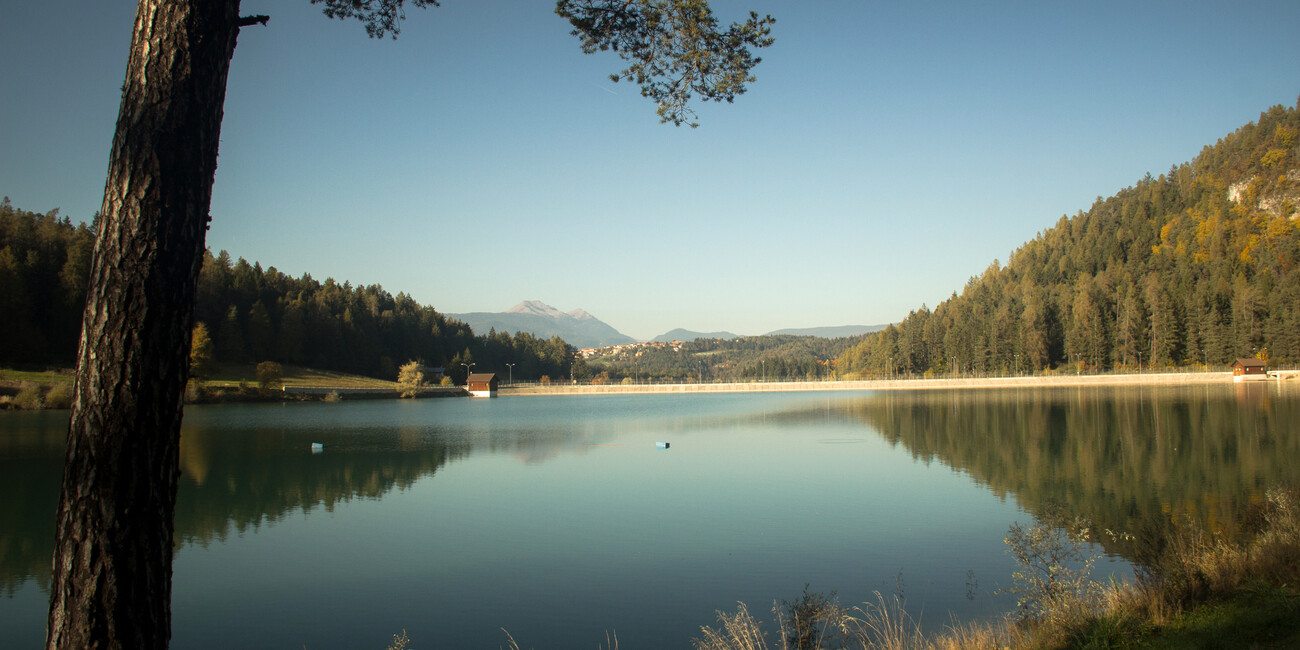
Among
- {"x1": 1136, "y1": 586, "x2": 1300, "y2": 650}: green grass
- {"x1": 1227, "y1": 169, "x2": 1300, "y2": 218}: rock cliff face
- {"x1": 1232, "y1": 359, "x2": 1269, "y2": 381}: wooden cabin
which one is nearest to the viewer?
{"x1": 1136, "y1": 586, "x2": 1300, "y2": 650}: green grass

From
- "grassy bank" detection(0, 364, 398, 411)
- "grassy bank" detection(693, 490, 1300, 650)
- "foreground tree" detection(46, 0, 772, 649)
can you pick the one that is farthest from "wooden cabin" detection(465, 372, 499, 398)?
"foreground tree" detection(46, 0, 772, 649)

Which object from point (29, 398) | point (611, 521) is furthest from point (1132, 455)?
point (29, 398)

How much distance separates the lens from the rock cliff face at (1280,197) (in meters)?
94.8

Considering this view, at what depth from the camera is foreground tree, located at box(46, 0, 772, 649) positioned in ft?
10.7

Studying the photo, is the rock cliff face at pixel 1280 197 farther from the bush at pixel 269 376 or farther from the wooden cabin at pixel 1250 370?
the bush at pixel 269 376

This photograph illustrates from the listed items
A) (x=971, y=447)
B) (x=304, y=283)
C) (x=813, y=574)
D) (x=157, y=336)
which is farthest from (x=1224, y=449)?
(x=304, y=283)

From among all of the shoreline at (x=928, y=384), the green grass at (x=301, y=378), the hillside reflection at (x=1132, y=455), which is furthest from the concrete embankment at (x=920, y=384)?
the hillside reflection at (x=1132, y=455)

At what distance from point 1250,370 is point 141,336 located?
303 ft

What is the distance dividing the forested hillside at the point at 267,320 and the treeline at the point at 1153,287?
75371mm

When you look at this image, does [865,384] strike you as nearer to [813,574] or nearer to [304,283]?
[304,283]

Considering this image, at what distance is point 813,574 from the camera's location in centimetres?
1139

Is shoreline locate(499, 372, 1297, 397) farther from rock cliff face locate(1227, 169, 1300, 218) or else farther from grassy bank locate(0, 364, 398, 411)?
rock cliff face locate(1227, 169, 1300, 218)

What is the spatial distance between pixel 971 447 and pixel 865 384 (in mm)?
81206

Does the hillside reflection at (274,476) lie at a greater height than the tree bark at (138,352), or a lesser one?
lesser
